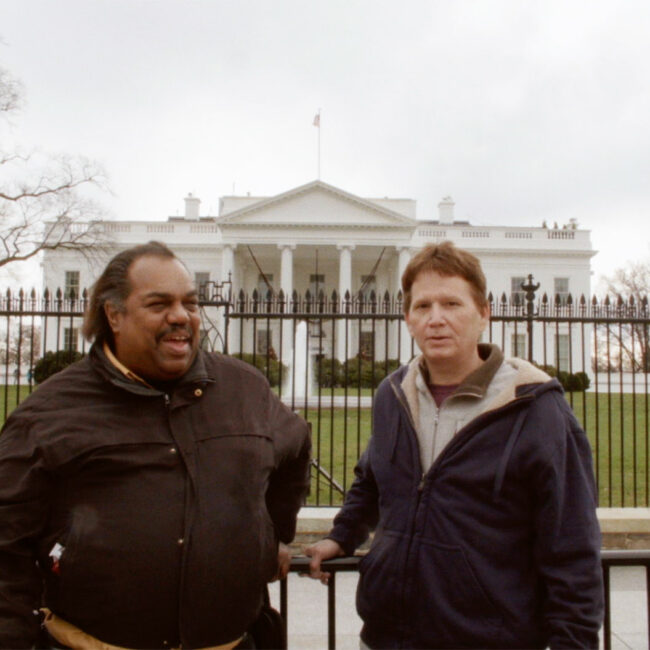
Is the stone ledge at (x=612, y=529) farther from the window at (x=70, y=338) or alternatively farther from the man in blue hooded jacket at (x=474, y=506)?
the man in blue hooded jacket at (x=474, y=506)

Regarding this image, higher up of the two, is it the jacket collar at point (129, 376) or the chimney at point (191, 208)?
the chimney at point (191, 208)

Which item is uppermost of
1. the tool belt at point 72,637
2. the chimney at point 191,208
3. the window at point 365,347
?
the chimney at point 191,208

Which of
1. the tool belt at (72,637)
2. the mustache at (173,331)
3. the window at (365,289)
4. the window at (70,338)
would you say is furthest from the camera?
the window at (365,289)

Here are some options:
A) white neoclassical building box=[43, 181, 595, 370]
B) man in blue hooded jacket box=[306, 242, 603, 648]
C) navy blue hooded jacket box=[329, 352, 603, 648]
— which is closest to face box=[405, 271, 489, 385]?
man in blue hooded jacket box=[306, 242, 603, 648]

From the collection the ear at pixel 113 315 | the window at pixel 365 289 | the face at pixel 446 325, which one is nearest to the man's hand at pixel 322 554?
the face at pixel 446 325

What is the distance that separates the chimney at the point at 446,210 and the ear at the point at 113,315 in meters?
53.2

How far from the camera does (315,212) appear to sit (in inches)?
1735

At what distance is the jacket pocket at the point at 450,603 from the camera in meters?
1.71

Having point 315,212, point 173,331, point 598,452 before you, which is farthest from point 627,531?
point 315,212

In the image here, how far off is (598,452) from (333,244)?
126ft

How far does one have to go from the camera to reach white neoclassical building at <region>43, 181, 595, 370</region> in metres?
43.8

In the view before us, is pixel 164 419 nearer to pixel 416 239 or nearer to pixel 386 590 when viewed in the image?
pixel 386 590

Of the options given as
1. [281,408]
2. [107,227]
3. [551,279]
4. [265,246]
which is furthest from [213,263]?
[281,408]

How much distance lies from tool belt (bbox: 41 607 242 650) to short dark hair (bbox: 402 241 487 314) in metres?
1.22
